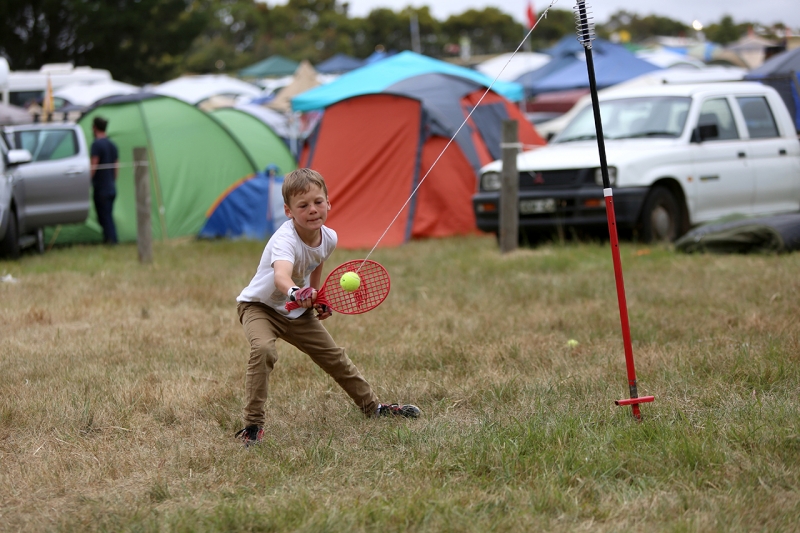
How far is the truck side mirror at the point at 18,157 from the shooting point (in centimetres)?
1094

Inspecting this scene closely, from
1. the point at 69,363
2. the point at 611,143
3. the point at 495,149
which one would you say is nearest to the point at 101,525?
the point at 69,363

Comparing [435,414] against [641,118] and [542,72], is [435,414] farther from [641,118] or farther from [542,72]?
[542,72]

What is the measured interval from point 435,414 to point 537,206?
6111 mm

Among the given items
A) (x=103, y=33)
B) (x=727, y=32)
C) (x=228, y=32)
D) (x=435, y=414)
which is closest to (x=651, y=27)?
(x=727, y=32)

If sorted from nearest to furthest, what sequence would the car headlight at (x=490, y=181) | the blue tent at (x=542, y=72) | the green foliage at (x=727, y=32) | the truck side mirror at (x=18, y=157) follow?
1. the truck side mirror at (x=18, y=157)
2. the car headlight at (x=490, y=181)
3. the blue tent at (x=542, y=72)
4. the green foliage at (x=727, y=32)

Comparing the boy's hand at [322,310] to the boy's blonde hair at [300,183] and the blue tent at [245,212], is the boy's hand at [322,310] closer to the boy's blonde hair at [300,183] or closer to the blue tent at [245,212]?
the boy's blonde hair at [300,183]

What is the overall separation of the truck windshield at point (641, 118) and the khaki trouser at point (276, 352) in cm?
701

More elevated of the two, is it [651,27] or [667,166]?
[651,27]

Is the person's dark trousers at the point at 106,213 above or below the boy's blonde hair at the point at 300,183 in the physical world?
below

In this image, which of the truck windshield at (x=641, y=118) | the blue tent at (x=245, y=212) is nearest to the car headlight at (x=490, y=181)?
the truck windshield at (x=641, y=118)

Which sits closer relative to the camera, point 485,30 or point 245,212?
point 245,212

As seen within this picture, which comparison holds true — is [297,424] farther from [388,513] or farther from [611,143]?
[611,143]

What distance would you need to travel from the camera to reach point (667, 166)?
10461mm

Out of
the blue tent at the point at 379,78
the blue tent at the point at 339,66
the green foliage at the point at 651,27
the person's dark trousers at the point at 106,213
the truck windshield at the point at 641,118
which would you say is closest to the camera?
the truck windshield at the point at 641,118
